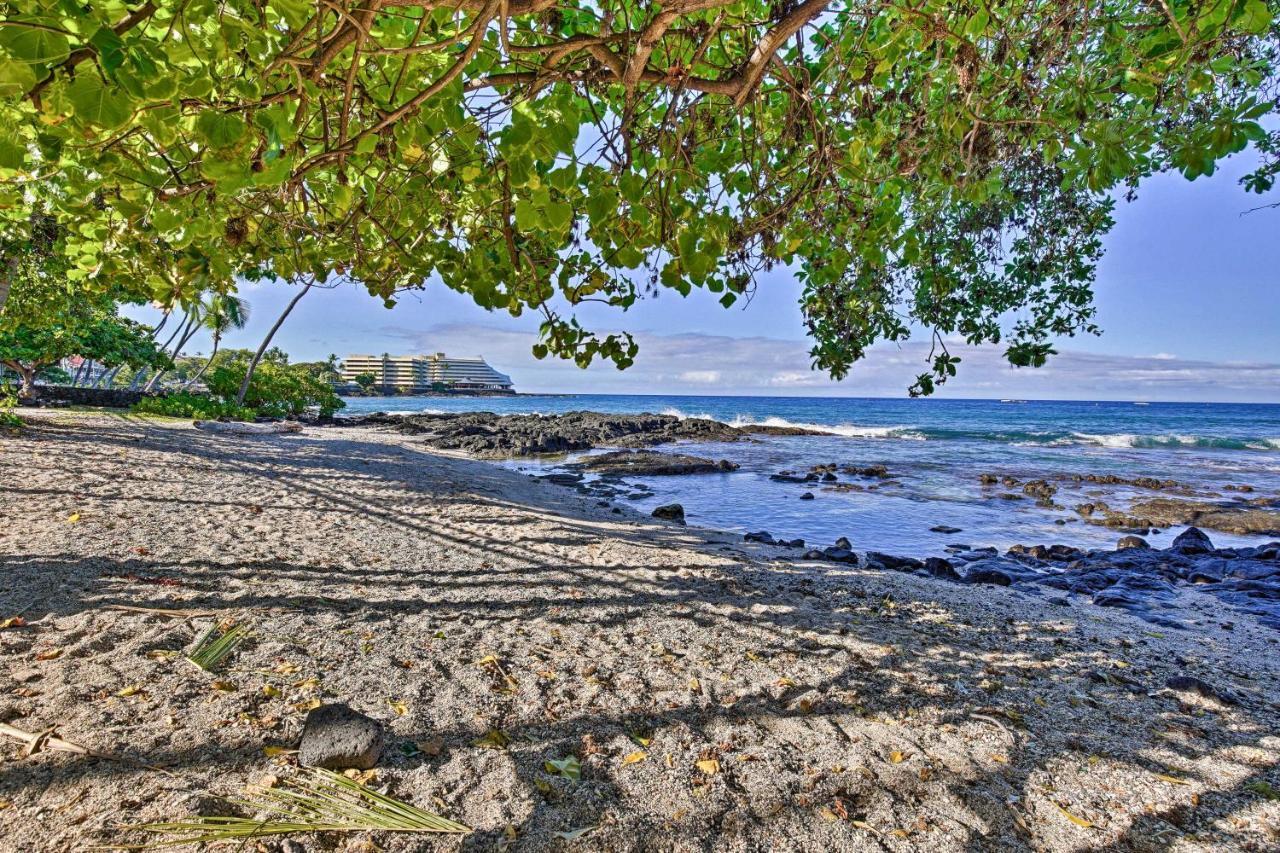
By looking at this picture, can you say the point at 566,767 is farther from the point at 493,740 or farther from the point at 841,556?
the point at 841,556

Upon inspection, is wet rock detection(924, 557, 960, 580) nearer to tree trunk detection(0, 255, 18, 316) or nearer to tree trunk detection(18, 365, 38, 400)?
tree trunk detection(0, 255, 18, 316)

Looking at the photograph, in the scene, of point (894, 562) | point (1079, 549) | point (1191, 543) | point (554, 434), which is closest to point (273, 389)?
point (554, 434)

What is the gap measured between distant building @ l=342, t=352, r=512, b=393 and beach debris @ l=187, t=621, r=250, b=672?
301 feet

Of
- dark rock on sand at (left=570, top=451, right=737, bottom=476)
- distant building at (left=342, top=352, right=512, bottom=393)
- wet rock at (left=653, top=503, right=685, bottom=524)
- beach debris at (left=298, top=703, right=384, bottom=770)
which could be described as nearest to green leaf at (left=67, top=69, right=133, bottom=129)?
beach debris at (left=298, top=703, right=384, bottom=770)

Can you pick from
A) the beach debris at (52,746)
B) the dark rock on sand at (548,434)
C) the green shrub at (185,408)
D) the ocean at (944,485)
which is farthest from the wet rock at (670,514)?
the green shrub at (185,408)

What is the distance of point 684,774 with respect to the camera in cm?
255

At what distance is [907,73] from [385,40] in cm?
309

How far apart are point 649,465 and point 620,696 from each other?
49.2 ft

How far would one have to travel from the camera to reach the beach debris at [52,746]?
2.26 metres

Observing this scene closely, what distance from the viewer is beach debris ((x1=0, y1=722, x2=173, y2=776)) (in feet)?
7.40

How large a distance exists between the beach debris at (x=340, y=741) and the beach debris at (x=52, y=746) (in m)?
0.49

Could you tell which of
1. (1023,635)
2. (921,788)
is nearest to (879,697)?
(921,788)

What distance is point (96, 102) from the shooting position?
126 centimetres

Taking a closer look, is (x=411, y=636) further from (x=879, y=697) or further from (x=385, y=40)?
(x=385, y=40)
